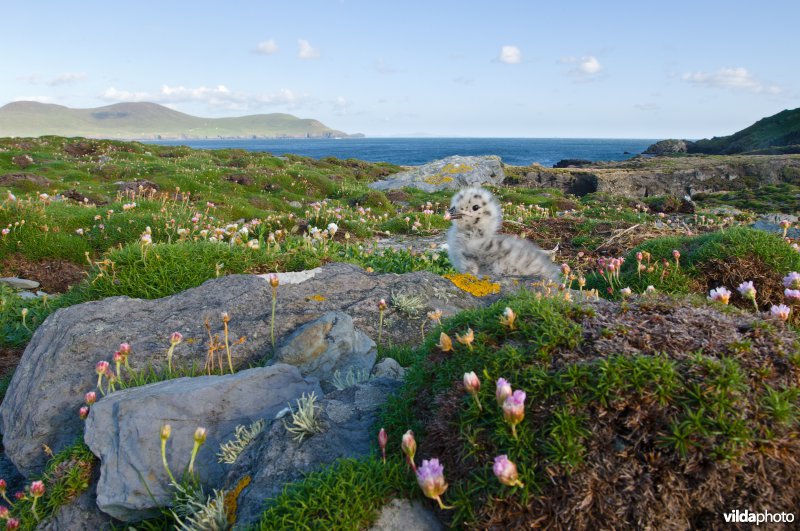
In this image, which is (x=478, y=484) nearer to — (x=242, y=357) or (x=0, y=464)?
(x=242, y=357)

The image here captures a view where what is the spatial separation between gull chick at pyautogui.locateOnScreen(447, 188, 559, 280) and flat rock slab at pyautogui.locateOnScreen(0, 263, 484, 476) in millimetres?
1555

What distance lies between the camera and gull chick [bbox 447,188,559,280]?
903cm

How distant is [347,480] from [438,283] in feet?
15.9

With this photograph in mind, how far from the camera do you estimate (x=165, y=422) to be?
13.7ft

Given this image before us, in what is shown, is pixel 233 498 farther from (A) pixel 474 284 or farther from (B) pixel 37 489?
(A) pixel 474 284

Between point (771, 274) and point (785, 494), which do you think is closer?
point (785, 494)

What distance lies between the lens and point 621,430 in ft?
9.29

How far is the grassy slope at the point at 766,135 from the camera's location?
92812mm

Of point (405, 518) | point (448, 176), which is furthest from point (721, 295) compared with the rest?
point (448, 176)

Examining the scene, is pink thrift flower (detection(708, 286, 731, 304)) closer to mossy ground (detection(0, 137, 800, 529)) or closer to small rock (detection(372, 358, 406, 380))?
mossy ground (detection(0, 137, 800, 529))

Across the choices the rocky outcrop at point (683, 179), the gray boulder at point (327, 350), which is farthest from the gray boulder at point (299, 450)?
the rocky outcrop at point (683, 179)

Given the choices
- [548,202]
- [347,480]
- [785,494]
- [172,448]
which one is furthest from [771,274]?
[548,202]

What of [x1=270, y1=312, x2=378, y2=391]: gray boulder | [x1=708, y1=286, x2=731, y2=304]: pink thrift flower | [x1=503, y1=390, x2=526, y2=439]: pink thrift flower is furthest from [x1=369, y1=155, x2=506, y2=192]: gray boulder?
[x1=503, y1=390, x2=526, y2=439]: pink thrift flower

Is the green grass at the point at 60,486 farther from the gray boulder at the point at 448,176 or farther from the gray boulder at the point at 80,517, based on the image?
the gray boulder at the point at 448,176
